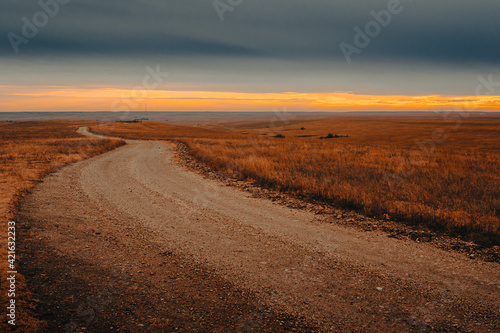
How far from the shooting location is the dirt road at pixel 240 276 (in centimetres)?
403

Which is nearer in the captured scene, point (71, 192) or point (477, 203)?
point (477, 203)

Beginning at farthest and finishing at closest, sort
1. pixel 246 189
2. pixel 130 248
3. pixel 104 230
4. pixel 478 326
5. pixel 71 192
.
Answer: pixel 246 189 < pixel 71 192 < pixel 104 230 < pixel 130 248 < pixel 478 326

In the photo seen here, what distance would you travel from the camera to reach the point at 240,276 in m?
5.13

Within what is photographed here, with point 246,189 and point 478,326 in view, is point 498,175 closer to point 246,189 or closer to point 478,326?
point 246,189

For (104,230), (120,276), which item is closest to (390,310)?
(120,276)

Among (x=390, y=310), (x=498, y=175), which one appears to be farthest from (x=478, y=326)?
(x=498, y=175)

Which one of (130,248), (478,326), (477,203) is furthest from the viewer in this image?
(477,203)

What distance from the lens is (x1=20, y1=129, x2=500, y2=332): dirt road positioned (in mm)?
4027

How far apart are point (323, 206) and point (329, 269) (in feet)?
13.8

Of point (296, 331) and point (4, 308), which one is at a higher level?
point (4, 308)

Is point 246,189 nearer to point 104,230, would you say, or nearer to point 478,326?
point 104,230

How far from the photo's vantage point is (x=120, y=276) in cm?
509

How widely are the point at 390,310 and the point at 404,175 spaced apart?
10.6 meters

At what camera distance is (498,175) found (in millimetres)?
13711
